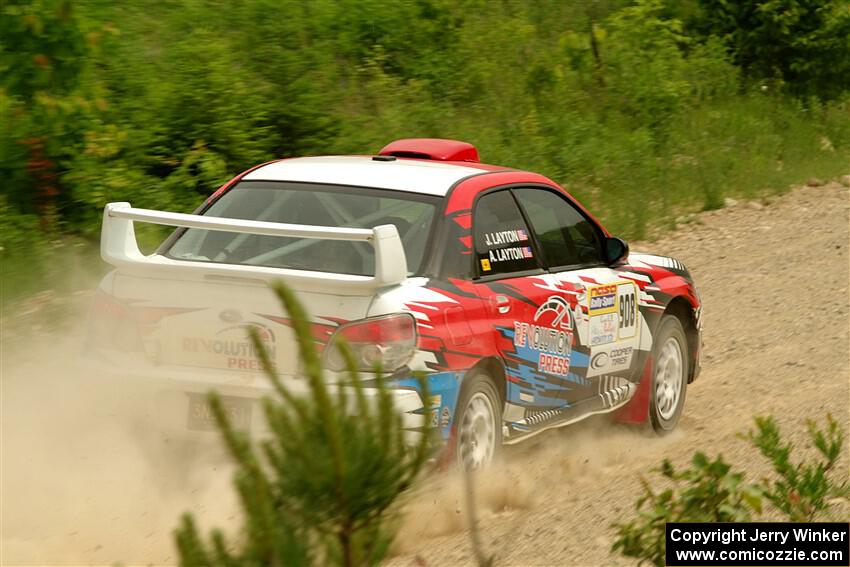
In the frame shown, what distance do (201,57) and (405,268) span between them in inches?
297

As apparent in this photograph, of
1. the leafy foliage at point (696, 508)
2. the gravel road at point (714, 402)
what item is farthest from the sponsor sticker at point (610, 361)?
the leafy foliage at point (696, 508)

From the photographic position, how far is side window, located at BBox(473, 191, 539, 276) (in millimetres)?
6352

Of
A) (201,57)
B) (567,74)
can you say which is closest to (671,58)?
(567,74)

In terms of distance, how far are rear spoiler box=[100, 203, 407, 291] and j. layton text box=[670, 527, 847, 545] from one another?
1890mm

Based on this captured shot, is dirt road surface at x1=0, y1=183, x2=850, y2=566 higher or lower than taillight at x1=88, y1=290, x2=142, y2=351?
lower

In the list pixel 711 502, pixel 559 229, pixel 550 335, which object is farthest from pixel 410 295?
pixel 711 502

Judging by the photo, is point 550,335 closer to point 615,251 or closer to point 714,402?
point 615,251

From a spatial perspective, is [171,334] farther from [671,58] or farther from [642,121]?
[671,58]

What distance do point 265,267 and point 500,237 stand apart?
4.52 feet

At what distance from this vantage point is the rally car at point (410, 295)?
543 cm

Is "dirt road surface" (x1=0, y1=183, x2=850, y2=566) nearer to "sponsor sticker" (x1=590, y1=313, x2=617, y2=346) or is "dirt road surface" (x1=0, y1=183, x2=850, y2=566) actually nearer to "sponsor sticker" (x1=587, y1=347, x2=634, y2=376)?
"sponsor sticker" (x1=587, y1=347, x2=634, y2=376)

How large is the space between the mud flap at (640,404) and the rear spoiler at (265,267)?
104 inches

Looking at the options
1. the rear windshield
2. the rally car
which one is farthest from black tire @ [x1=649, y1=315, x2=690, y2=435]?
the rear windshield

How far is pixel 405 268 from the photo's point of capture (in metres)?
5.50
